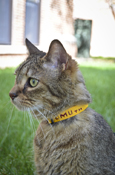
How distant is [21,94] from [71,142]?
0.48m

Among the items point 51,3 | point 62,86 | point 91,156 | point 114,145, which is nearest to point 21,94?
point 62,86

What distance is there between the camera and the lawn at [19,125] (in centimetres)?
217

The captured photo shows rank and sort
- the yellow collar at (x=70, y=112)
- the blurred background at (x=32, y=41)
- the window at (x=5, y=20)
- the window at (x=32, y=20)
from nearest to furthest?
the yellow collar at (x=70, y=112)
the blurred background at (x=32, y=41)
the window at (x=5, y=20)
the window at (x=32, y=20)

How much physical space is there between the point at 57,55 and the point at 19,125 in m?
1.69

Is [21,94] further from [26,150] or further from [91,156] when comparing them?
[26,150]

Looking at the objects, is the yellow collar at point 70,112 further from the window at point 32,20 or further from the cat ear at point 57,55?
the window at point 32,20

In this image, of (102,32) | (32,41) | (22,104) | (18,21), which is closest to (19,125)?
(22,104)

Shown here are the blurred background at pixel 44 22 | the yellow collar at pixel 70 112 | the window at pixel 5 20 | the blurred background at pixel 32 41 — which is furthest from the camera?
the blurred background at pixel 44 22

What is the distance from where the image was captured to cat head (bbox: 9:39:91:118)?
1522mm

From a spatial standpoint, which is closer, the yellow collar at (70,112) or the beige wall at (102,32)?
the yellow collar at (70,112)

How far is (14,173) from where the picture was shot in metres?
2.04

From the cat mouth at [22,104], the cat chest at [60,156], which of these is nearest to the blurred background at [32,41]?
the cat chest at [60,156]

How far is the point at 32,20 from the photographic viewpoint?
4.43 m

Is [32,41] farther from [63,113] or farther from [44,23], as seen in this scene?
[63,113]
